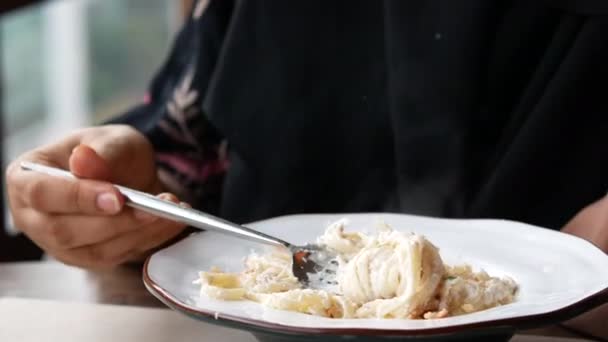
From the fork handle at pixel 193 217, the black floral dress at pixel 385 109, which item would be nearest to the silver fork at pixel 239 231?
the fork handle at pixel 193 217

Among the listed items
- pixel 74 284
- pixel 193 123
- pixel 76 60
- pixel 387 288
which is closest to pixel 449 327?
pixel 387 288

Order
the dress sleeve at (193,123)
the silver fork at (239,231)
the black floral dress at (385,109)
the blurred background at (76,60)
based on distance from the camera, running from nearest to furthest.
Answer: the silver fork at (239,231) < the black floral dress at (385,109) < the dress sleeve at (193,123) < the blurred background at (76,60)

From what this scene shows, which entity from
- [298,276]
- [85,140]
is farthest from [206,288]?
[85,140]

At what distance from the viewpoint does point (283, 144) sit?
41.8 inches

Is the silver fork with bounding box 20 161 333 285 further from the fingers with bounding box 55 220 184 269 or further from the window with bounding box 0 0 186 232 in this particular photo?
the window with bounding box 0 0 186 232

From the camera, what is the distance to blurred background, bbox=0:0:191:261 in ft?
11.2

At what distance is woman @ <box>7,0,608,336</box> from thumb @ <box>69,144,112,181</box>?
32 millimetres

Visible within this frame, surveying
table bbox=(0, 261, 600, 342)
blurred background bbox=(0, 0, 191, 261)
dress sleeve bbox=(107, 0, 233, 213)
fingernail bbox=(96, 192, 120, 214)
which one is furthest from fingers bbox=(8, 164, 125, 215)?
blurred background bbox=(0, 0, 191, 261)

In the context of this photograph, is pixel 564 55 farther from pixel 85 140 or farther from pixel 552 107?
pixel 85 140

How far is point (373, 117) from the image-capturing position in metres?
1.04

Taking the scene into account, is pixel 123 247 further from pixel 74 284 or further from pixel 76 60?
pixel 76 60

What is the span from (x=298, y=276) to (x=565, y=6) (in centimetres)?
43

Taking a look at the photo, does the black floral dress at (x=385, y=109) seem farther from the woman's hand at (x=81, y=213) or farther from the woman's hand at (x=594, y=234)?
the woman's hand at (x=81, y=213)

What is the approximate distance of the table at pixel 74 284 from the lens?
837 mm
